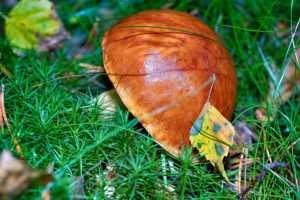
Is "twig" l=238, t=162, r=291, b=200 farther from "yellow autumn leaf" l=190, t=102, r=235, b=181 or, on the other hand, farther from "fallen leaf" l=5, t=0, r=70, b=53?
"fallen leaf" l=5, t=0, r=70, b=53

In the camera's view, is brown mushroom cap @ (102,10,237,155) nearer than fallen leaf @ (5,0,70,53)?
Yes

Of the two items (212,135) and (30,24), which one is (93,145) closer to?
(212,135)

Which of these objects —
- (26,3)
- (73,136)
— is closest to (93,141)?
(73,136)

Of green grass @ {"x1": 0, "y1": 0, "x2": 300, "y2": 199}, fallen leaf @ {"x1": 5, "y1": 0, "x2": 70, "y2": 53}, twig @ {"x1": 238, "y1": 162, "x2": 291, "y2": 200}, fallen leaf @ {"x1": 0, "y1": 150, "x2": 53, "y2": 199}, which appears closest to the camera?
fallen leaf @ {"x1": 0, "y1": 150, "x2": 53, "y2": 199}

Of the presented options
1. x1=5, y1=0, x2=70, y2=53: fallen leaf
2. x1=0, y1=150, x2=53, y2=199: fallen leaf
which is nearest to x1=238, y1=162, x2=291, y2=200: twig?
x1=0, y1=150, x2=53, y2=199: fallen leaf

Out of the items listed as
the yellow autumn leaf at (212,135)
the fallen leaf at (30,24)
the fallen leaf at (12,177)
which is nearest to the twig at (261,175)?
the yellow autumn leaf at (212,135)
